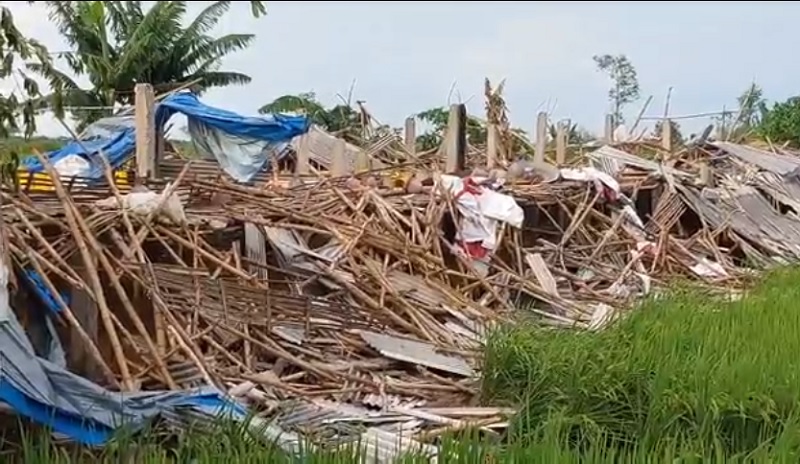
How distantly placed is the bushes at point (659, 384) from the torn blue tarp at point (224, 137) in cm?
456

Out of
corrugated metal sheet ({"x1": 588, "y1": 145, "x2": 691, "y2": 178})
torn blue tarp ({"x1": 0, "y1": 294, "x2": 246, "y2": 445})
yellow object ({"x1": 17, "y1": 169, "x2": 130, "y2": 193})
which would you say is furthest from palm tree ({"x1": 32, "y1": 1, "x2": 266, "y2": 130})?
torn blue tarp ({"x1": 0, "y1": 294, "x2": 246, "y2": 445})

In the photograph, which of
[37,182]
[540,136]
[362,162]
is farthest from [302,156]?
[37,182]

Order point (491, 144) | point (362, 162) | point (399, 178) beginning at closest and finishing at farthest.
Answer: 1. point (399, 178)
2. point (362, 162)
3. point (491, 144)

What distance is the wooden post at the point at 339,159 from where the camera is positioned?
10758 mm

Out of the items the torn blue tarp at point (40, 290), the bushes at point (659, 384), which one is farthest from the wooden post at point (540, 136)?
the torn blue tarp at point (40, 290)

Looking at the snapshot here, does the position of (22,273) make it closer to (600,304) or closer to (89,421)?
(89,421)

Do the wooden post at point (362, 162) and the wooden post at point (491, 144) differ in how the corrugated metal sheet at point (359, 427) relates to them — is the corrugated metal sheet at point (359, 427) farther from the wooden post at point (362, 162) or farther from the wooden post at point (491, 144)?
the wooden post at point (491, 144)

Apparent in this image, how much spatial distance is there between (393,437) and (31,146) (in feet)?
8.49

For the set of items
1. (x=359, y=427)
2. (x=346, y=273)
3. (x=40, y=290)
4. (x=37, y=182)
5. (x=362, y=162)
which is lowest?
(x=359, y=427)

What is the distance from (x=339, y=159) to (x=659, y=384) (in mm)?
6777

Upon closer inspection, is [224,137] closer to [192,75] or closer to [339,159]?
[339,159]

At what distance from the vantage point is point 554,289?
8.82 metres

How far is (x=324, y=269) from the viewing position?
750cm

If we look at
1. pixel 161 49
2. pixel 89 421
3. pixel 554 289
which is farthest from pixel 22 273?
pixel 161 49
